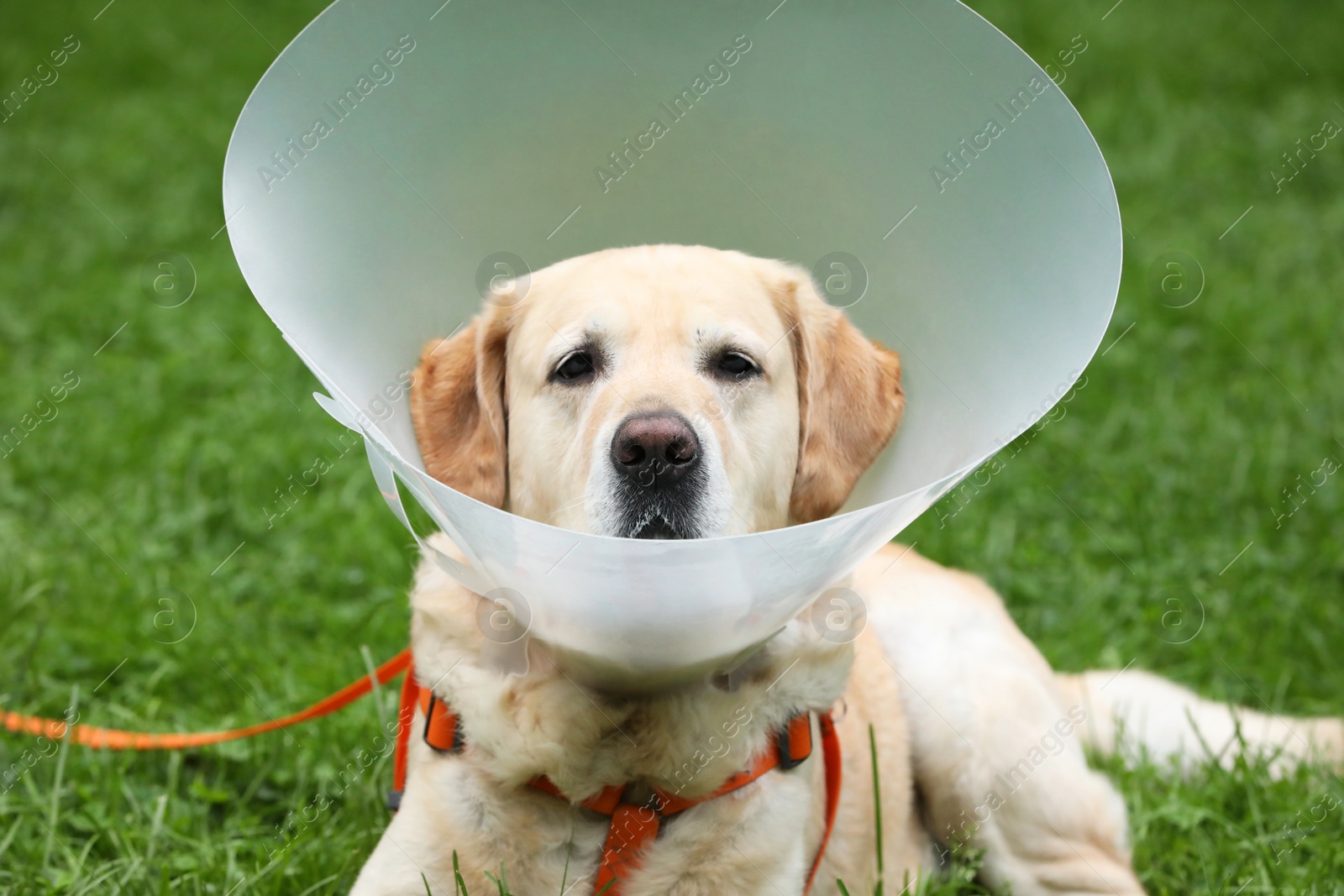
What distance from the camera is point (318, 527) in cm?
446

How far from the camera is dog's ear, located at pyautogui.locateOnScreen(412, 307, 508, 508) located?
2342mm

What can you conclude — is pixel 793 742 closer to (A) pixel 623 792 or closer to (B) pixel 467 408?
(A) pixel 623 792

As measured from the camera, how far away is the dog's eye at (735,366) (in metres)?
2.30

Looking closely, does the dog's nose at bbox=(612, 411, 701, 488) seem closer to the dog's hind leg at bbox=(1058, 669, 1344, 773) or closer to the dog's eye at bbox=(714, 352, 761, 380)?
the dog's eye at bbox=(714, 352, 761, 380)

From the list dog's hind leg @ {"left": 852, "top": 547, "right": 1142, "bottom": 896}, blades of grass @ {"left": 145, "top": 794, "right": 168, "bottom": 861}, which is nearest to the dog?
dog's hind leg @ {"left": 852, "top": 547, "right": 1142, "bottom": 896}

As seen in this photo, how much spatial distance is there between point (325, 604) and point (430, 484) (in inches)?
101

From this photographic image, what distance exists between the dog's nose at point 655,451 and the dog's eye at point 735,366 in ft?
0.99

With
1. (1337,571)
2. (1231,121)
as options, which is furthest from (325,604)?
(1231,121)

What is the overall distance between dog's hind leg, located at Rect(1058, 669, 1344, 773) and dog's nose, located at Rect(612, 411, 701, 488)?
198cm

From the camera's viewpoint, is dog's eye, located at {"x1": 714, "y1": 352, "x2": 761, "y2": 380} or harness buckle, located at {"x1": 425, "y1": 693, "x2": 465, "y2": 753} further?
dog's eye, located at {"x1": 714, "y1": 352, "x2": 761, "y2": 380}

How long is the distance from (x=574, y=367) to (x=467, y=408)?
0.26 m

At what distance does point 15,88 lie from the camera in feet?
28.4

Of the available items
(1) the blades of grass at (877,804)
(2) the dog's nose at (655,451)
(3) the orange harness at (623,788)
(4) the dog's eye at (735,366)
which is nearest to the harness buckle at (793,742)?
(3) the orange harness at (623,788)

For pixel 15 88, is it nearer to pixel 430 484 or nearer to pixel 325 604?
pixel 325 604
